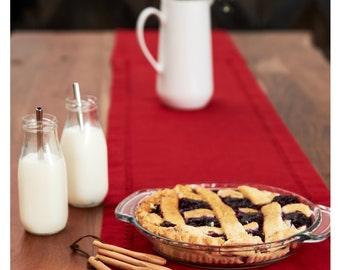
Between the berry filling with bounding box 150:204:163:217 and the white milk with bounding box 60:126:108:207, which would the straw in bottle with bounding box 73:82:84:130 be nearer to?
the white milk with bounding box 60:126:108:207

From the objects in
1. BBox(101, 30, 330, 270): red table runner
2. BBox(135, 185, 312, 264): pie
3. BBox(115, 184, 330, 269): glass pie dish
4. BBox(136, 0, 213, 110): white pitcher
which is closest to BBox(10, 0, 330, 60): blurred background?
BBox(101, 30, 330, 270): red table runner

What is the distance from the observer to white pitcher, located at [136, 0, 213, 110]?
1843 mm

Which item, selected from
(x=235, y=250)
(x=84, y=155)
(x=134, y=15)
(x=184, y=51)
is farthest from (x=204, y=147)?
(x=134, y=15)

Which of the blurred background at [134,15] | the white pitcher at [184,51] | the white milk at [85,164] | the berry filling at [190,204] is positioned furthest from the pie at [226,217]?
the blurred background at [134,15]

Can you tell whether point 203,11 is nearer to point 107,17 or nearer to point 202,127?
point 202,127

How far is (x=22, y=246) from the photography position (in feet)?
3.92

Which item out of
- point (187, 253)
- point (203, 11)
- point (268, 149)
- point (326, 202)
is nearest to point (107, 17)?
point (203, 11)

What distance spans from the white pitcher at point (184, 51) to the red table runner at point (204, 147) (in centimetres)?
4

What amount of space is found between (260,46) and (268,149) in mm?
953

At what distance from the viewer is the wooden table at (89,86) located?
1.21 m

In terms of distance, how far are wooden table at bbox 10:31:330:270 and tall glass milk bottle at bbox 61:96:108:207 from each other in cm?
3

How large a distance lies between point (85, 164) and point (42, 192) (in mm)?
124

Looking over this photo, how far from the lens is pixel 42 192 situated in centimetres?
119

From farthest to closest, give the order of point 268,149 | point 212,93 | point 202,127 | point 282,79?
point 282,79 → point 212,93 → point 202,127 → point 268,149
